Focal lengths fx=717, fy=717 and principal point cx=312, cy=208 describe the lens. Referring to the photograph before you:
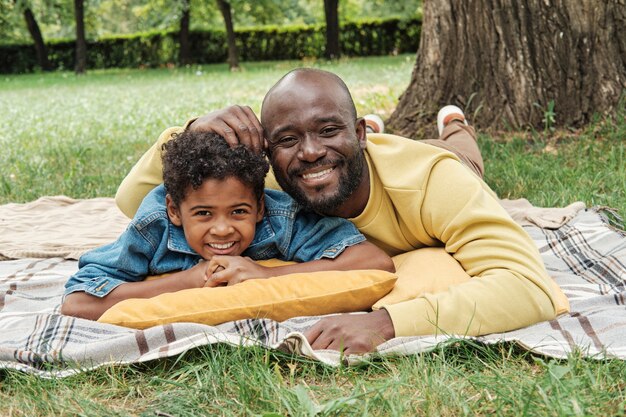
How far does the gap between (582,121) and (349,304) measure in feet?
12.9

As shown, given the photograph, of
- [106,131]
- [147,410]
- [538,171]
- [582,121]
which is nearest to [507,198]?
[538,171]

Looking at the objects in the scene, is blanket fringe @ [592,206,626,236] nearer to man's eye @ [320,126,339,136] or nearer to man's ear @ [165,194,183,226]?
man's eye @ [320,126,339,136]

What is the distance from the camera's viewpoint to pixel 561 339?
265 centimetres

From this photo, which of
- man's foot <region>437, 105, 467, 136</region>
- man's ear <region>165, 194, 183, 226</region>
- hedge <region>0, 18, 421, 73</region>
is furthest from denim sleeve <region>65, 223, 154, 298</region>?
hedge <region>0, 18, 421, 73</region>

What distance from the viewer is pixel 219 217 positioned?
3141 mm

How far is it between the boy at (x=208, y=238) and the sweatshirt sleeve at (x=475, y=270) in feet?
1.13

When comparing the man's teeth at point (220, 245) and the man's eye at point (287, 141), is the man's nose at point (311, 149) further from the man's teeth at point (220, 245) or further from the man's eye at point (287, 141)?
the man's teeth at point (220, 245)

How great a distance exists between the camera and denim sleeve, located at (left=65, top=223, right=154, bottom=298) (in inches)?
122

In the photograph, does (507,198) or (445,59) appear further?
(445,59)

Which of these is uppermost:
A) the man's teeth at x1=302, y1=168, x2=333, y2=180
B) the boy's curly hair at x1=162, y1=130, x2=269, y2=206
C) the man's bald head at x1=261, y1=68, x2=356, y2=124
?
the man's bald head at x1=261, y1=68, x2=356, y2=124

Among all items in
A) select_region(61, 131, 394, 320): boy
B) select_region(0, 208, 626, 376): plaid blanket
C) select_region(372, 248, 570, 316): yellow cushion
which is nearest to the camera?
select_region(0, 208, 626, 376): plaid blanket

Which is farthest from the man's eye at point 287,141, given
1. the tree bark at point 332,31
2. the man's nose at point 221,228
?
the tree bark at point 332,31

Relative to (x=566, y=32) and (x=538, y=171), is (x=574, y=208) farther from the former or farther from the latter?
(x=566, y=32)

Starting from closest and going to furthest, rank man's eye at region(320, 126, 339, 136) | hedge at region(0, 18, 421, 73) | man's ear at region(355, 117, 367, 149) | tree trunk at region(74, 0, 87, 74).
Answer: man's eye at region(320, 126, 339, 136) < man's ear at region(355, 117, 367, 149) < tree trunk at region(74, 0, 87, 74) < hedge at region(0, 18, 421, 73)
